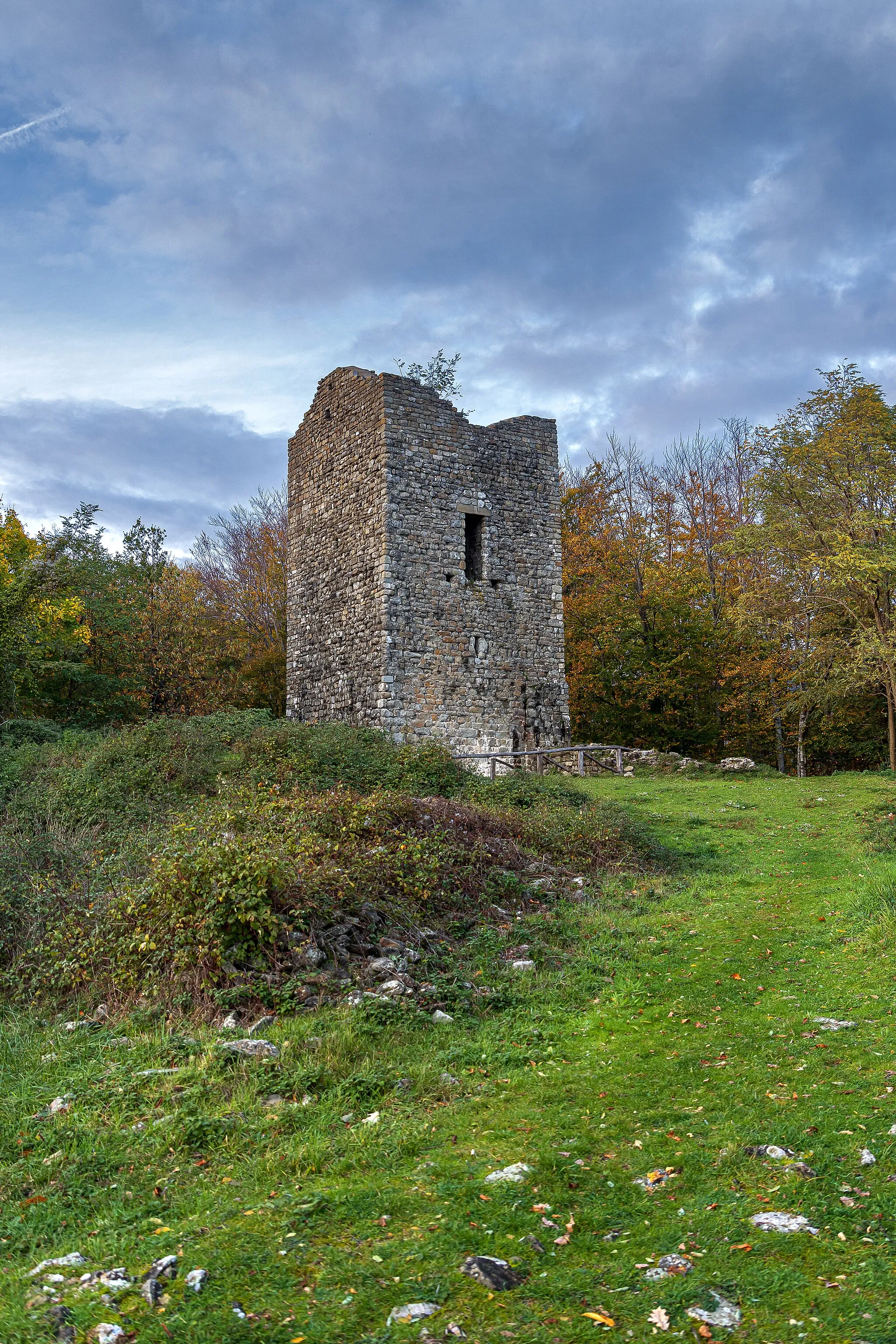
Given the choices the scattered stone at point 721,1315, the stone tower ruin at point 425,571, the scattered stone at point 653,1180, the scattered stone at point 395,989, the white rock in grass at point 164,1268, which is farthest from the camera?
the stone tower ruin at point 425,571

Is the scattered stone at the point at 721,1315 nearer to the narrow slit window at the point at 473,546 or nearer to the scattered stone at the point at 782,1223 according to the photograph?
the scattered stone at the point at 782,1223

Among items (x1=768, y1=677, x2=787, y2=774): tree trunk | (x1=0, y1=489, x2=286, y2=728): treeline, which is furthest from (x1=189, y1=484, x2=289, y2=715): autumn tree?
(x1=768, y1=677, x2=787, y2=774): tree trunk

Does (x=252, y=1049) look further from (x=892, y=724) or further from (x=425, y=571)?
(x=892, y=724)

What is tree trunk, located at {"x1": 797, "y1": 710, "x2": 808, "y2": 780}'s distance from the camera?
26203mm

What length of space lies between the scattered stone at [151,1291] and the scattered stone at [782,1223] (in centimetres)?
215

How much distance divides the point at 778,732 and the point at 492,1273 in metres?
26.8

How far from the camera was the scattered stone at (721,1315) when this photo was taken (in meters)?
2.77

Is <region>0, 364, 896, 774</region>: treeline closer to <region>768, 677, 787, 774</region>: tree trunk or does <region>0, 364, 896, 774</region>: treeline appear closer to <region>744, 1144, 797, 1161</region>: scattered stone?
<region>768, 677, 787, 774</region>: tree trunk

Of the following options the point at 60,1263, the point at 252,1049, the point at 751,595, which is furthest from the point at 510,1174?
the point at 751,595

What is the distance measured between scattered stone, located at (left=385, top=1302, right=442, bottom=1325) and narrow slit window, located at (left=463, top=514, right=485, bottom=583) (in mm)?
15902

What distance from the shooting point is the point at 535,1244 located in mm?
3215

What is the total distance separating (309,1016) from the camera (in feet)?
18.1

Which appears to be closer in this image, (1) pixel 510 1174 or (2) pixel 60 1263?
(2) pixel 60 1263

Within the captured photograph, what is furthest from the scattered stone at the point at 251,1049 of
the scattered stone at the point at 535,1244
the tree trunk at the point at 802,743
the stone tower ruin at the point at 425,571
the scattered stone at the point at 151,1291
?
the tree trunk at the point at 802,743
